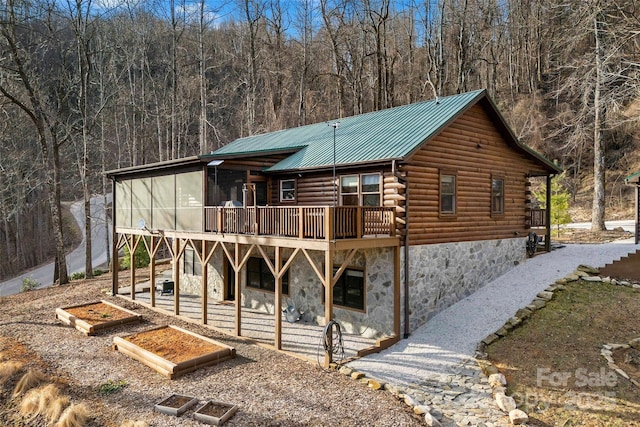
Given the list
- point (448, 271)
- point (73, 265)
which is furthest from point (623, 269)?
point (73, 265)

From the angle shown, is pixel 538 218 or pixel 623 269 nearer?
pixel 623 269

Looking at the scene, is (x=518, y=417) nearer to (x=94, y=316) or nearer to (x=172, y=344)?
(x=172, y=344)

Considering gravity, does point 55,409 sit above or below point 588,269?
below

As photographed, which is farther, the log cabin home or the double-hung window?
the double-hung window

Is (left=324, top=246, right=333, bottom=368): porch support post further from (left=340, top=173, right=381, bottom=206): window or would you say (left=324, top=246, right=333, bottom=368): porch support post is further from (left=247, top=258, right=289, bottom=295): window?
(left=247, top=258, right=289, bottom=295): window

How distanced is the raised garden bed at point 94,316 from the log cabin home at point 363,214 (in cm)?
148

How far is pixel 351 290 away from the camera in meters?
11.7

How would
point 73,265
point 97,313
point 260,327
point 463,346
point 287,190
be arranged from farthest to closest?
point 73,265
point 287,190
point 97,313
point 260,327
point 463,346

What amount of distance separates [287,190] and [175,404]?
8.10m

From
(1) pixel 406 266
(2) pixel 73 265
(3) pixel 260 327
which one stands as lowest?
(2) pixel 73 265

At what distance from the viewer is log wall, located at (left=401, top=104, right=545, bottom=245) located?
37.1 ft

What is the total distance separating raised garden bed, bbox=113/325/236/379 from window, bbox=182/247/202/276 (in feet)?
17.9

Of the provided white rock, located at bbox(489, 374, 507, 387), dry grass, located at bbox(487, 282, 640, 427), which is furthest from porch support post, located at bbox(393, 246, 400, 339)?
white rock, located at bbox(489, 374, 507, 387)

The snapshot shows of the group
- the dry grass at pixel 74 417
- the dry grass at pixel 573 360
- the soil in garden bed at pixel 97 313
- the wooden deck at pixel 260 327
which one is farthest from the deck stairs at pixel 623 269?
the soil in garden bed at pixel 97 313
